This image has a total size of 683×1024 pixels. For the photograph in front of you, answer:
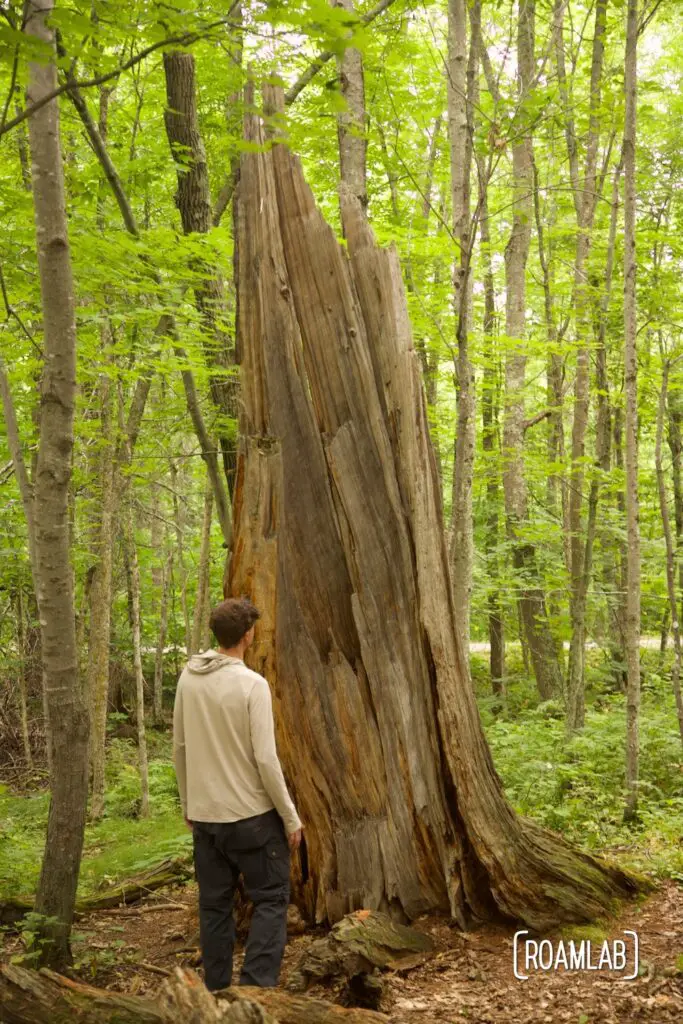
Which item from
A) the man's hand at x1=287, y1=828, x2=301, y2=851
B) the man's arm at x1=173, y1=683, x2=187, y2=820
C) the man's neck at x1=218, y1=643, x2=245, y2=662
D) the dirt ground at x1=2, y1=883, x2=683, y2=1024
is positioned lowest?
the dirt ground at x1=2, y1=883, x2=683, y2=1024

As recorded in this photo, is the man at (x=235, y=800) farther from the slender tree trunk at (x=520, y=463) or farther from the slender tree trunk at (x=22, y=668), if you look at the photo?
the slender tree trunk at (x=22, y=668)

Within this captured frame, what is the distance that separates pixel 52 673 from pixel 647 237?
33.8 feet

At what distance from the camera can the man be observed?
3.67 meters

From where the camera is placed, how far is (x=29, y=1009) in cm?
306

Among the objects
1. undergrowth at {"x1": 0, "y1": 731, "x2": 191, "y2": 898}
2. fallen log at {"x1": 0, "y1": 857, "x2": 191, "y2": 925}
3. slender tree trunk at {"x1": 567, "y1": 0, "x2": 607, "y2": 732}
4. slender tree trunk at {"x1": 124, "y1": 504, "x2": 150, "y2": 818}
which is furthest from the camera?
slender tree trunk at {"x1": 124, "y1": 504, "x2": 150, "y2": 818}

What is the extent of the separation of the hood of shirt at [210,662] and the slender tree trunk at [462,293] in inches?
118

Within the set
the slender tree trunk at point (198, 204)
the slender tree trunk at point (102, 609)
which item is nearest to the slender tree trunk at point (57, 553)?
the slender tree trunk at point (198, 204)

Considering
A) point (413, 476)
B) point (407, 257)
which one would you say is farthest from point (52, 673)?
A: point (407, 257)

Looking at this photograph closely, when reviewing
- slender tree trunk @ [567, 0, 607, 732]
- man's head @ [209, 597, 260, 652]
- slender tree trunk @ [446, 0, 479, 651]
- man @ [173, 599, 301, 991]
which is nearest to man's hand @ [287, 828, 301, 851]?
man @ [173, 599, 301, 991]

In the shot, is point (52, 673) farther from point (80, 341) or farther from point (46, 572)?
point (80, 341)

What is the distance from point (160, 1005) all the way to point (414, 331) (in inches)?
327

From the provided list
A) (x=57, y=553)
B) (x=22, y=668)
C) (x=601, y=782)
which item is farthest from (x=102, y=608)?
(x=601, y=782)

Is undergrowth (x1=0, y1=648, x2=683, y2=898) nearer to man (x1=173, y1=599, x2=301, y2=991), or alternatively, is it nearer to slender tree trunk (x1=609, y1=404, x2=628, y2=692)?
slender tree trunk (x1=609, y1=404, x2=628, y2=692)

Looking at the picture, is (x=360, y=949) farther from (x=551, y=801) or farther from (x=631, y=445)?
(x=631, y=445)
